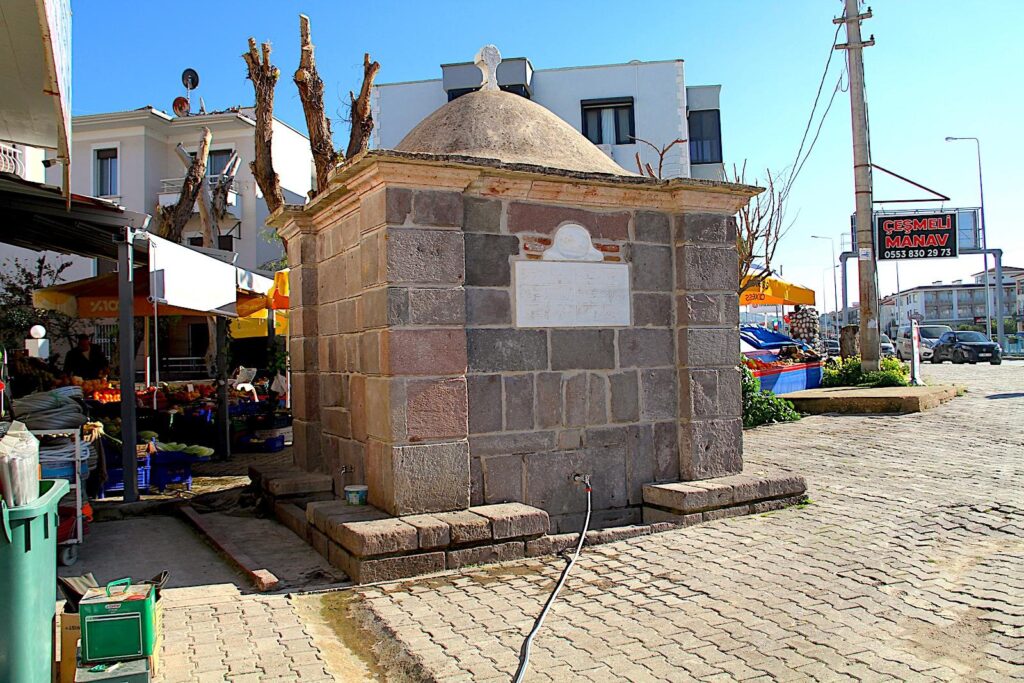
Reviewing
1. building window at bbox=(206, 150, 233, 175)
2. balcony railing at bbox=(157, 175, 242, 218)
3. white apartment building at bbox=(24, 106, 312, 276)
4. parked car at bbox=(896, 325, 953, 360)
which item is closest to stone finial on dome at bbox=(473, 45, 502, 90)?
white apartment building at bbox=(24, 106, 312, 276)

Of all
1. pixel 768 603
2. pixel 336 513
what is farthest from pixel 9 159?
pixel 768 603

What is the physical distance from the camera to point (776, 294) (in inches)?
744

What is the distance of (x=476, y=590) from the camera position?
15.8 ft

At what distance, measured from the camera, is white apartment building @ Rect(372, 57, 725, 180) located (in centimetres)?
3253

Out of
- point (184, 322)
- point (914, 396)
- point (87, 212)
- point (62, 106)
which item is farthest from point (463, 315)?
point (184, 322)

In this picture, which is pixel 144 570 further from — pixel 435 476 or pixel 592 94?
pixel 592 94

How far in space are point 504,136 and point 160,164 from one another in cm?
2597

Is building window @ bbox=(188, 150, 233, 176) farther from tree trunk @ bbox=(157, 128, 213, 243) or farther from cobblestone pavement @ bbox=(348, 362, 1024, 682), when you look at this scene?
cobblestone pavement @ bbox=(348, 362, 1024, 682)

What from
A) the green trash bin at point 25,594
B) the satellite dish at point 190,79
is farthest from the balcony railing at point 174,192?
the green trash bin at point 25,594

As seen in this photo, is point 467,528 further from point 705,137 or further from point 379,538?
point 705,137

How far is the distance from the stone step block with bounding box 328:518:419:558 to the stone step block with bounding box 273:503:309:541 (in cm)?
108

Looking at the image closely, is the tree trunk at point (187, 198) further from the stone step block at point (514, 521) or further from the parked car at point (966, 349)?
the parked car at point (966, 349)

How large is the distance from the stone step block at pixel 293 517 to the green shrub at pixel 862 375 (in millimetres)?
11700

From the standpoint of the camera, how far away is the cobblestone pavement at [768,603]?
3.76 metres
